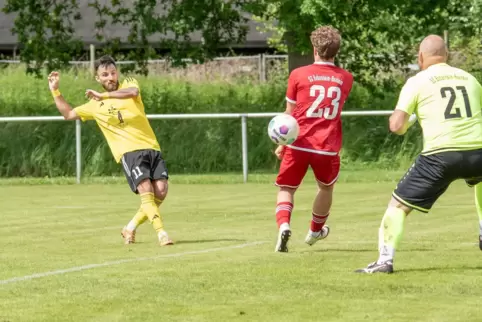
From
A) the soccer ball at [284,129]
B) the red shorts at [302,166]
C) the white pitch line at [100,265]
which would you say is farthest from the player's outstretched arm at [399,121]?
the white pitch line at [100,265]

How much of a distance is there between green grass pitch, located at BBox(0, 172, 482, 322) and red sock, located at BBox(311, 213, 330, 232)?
0.21m

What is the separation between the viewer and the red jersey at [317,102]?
1244 centimetres

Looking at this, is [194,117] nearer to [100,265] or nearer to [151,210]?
[151,210]

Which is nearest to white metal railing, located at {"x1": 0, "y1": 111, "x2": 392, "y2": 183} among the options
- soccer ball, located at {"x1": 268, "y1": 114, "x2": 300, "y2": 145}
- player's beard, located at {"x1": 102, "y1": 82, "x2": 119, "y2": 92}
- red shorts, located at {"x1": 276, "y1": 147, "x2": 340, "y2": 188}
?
player's beard, located at {"x1": 102, "y1": 82, "x2": 119, "y2": 92}

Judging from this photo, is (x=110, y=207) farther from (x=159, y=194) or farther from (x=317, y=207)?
(x=317, y=207)

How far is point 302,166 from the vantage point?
1263 cm

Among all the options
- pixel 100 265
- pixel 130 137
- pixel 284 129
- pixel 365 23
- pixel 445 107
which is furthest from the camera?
pixel 365 23

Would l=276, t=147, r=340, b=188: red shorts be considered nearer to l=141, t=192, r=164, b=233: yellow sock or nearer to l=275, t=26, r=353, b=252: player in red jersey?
l=275, t=26, r=353, b=252: player in red jersey

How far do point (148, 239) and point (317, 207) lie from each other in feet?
7.62

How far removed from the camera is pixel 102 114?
1428cm

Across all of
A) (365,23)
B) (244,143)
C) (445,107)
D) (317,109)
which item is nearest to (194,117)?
(244,143)

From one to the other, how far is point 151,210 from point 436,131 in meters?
4.10

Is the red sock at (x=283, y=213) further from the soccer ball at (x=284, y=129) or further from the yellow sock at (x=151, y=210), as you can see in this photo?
the yellow sock at (x=151, y=210)

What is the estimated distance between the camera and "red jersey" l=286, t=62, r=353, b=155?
1244 cm
